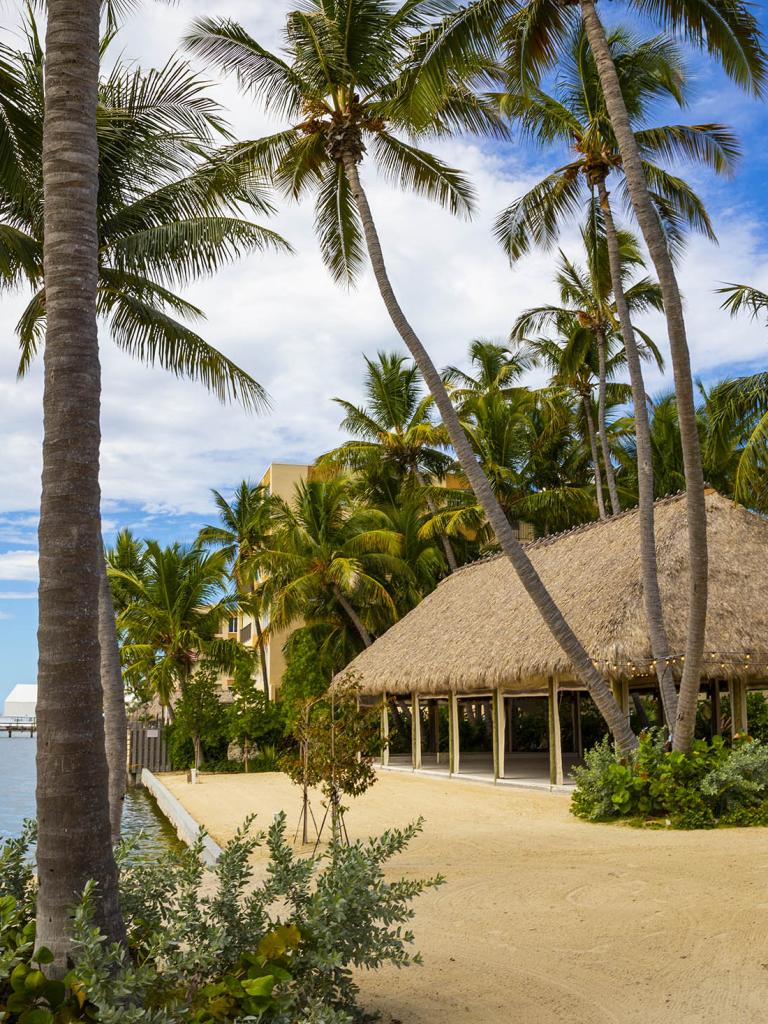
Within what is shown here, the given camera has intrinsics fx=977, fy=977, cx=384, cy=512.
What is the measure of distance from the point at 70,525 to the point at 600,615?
36.2ft

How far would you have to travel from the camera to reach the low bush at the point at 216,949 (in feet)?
10.9

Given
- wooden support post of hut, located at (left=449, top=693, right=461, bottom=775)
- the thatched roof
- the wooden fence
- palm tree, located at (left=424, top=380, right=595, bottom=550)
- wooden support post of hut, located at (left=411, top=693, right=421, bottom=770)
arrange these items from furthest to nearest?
palm tree, located at (left=424, top=380, right=595, bottom=550)
the wooden fence
wooden support post of hut, located at (left=411, top=693, right=421, bottom=770)
wooden support post of hut, located at (left=449, top=693, right=461, bottom=775)
the thatched roof

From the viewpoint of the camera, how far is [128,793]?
23438 millimetres

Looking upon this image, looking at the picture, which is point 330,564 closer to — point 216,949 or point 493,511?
point 493,511

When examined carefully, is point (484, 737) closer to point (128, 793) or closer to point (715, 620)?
point (128, 793)

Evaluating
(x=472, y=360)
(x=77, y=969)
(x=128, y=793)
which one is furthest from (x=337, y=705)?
(x=472, y=360)

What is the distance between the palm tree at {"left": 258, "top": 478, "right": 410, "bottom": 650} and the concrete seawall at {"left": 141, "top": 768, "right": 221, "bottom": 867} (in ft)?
25.8

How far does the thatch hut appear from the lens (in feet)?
43.8

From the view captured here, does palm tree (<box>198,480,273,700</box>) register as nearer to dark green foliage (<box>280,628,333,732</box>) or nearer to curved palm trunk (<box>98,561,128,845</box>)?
dark green foliage (<box>280,628,333,732</box>)

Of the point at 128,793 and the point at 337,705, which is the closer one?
the point at 337,705

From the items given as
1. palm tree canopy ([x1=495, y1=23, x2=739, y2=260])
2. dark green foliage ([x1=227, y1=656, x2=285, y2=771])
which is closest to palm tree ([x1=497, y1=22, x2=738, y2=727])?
palm tree canopy ([x1=495, y1=23, x2=739, y2=260])

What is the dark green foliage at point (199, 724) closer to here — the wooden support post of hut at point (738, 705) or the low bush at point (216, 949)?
the wooden support post of hut at point (738, 705)

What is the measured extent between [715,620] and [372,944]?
10800 millimetres

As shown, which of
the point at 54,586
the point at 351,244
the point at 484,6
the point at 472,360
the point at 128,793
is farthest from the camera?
the point at 472,360
